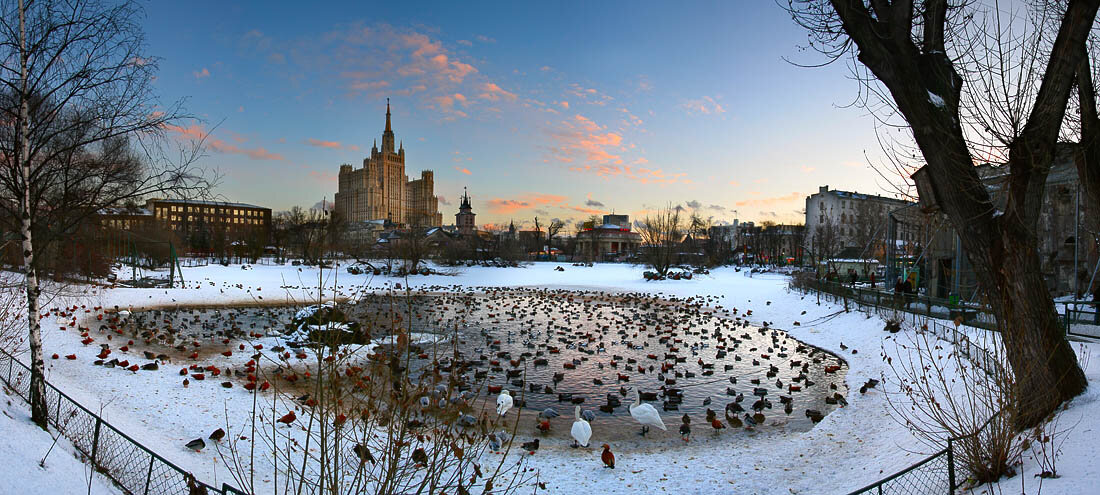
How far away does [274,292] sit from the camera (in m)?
29.4

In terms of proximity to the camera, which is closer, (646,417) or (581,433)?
(581,433)

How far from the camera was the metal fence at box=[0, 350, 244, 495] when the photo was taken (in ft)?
17.0

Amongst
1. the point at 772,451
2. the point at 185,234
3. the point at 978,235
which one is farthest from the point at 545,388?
the point at 185,234

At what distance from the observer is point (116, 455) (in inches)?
226

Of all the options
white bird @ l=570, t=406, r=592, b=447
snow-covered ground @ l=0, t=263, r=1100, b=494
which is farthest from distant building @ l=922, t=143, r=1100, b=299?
white bird @ l=570, t=406, r=592, b=447

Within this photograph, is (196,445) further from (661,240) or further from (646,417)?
(661,240)

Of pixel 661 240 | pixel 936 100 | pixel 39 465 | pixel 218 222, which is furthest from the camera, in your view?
pixel 218 222

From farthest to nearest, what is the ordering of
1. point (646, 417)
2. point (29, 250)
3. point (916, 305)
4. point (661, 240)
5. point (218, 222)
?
point (218, 222) → point (661, 240) → point (916, 305) → point (646, 417) → point (29, 250)

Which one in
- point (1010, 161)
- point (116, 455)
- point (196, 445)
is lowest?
point (196, 445)

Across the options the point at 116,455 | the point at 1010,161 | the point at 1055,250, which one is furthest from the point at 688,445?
the point at 1055,250

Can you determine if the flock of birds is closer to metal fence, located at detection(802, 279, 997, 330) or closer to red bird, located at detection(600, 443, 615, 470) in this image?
red bird, located at detection(600, 443, 615, 470)

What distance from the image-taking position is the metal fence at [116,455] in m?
5.17

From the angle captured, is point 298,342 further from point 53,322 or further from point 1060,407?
point 1060,407

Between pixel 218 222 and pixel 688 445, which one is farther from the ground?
pixel 218 222
